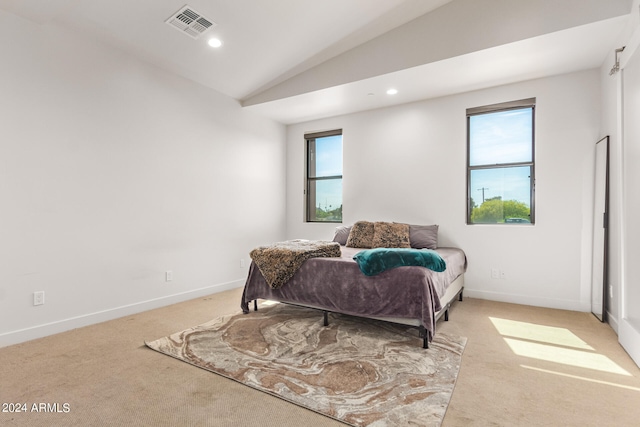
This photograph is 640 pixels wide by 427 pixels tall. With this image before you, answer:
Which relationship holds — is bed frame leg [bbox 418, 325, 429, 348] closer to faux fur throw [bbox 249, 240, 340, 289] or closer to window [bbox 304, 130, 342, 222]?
faux fur throw [bbox 249, 240, 340, 289]

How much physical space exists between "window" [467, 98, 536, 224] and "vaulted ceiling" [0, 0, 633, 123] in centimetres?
41

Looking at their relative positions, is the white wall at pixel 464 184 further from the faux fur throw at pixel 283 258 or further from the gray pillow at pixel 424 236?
the faux fur throw at pixel 283 258

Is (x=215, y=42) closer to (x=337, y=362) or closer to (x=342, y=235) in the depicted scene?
(x=342, y=235)

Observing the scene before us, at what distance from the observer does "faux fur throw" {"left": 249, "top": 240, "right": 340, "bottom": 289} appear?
3059 mm

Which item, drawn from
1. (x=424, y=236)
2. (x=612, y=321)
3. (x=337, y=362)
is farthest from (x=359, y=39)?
(x=612, y=321)

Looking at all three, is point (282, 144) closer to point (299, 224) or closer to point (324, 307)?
point (299, 224)

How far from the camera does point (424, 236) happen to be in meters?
3.97

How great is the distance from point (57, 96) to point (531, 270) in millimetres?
5133

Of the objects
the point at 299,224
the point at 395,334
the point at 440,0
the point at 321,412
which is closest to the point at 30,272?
the point at 321,412

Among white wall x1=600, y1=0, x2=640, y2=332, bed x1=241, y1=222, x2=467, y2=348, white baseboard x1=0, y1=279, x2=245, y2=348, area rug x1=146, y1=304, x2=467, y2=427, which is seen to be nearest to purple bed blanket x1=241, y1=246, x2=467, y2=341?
bed x1=241, y1=222, x2=467, y2=348

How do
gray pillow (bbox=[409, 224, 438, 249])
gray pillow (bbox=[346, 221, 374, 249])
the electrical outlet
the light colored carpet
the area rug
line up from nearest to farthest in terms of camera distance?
the light colored carpet → the area rug → the electrical outlet → gray pillow (bbox=[409, 224, 438, 249]) → gray pillow (bbox=[346, 221, 374, 249])

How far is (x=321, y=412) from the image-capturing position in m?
1.70

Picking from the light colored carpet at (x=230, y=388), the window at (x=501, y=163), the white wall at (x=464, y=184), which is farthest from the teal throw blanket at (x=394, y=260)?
the window at (x=501, y=163)

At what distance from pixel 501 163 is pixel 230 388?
380 centimetres
